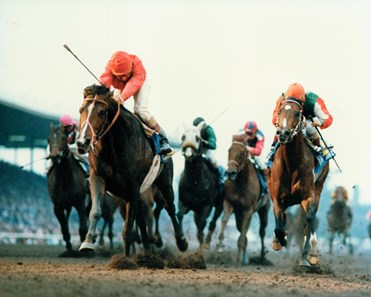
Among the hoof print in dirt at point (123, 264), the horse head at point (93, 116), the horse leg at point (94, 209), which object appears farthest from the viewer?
the hoof print in dirt at point (123, 264)

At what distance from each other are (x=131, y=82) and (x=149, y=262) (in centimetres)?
221

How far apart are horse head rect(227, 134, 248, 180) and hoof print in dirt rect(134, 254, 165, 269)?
425cm

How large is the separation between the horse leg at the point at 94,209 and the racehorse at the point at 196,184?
15.6 ft

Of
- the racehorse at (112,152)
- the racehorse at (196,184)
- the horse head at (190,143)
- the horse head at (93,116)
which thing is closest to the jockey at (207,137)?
the racehorse at (196,184)

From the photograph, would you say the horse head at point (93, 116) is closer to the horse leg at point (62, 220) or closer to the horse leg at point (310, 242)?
the horse leg at point (310, 242)

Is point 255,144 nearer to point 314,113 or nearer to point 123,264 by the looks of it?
point 314,113

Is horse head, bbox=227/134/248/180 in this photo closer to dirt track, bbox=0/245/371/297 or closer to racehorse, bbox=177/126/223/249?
racehorse, bbox=177/126/223/249

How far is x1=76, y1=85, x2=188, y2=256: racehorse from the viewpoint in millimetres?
9594

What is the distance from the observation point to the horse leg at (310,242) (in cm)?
1095

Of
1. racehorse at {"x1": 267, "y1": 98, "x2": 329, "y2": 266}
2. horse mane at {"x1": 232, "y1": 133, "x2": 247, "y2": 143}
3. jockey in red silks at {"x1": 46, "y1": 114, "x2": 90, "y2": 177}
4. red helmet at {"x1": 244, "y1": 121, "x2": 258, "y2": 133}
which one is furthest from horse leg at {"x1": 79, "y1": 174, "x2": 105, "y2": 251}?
red helmet at {"x1": 244, "y1": 121, "x2": 258, "y2": 133}

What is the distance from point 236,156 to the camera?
48.9 feet

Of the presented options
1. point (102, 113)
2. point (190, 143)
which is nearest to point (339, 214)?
point (190, 143)

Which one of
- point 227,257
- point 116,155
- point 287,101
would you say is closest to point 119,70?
point 116,155

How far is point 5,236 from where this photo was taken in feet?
84.1
